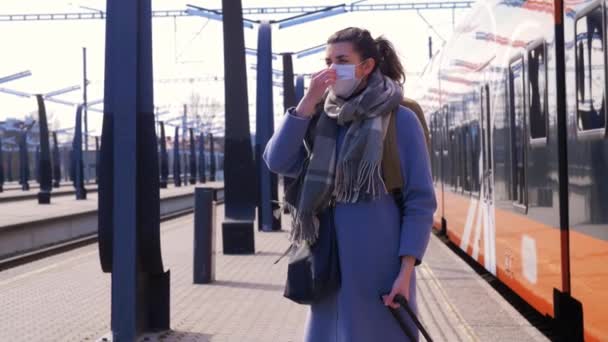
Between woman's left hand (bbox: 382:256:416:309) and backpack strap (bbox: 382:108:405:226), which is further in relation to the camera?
backpack strap (bbox: 382:108:405:226)

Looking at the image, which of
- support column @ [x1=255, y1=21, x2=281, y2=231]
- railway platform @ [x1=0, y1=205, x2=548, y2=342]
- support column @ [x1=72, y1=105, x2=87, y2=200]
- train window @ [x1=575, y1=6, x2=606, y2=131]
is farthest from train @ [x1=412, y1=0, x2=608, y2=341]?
support column @ [x1=72, y1=105, x2=87, y2=200]

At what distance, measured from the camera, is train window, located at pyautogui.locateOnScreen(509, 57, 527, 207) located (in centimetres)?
896

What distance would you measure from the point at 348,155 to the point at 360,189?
13 cm

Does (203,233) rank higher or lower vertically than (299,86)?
lower

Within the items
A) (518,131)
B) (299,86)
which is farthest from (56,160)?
(518,131)

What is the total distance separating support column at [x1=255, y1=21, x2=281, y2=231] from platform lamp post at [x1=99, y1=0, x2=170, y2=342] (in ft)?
45.2

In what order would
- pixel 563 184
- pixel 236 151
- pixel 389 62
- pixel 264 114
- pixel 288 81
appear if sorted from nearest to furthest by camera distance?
pixel 389 62
pixel 563 184
pixel 236 151
pixel 264 114
pixel 288 81

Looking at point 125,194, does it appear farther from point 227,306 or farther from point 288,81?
point 288,81

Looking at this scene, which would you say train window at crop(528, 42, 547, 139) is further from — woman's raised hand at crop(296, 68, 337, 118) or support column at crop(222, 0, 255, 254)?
support column at crop(222, 0, 255, 254)

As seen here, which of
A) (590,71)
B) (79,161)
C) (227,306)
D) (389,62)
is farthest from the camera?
(79,161)

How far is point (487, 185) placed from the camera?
38.8 ft

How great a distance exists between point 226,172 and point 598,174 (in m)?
11.2

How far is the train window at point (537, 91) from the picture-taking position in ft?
25.6

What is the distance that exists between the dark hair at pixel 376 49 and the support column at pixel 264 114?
1848cm
